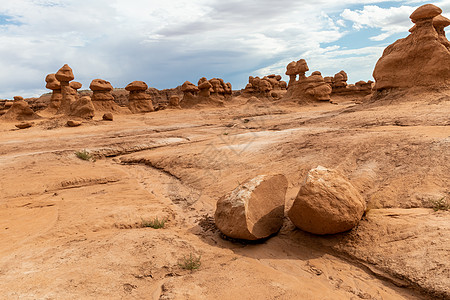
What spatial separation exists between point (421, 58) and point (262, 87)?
71.1ft

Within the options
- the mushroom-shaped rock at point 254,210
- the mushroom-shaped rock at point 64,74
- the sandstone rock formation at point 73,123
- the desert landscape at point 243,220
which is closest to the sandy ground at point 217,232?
the desert landscape at point 243,220

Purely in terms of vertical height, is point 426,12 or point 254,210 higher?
point 426,12

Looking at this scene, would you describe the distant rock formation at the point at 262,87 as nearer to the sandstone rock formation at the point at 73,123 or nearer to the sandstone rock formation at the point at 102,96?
the sandstone rock formation at the point at 102,96

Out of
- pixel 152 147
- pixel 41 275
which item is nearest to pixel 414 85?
pixel 152 147

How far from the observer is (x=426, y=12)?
10969 millimetres

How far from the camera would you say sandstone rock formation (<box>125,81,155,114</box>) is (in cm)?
2330

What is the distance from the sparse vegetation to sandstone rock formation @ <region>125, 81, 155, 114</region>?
882 inches

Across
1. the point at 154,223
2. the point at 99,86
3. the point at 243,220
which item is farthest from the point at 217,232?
the point at 99,86

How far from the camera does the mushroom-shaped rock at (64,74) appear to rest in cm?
1992

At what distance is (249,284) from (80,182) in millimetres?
5038

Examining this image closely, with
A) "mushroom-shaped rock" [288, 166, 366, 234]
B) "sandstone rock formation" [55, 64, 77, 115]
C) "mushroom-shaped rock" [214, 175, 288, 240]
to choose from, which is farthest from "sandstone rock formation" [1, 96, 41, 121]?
"mushroom-shaped rock" [288, 166, 366, 234]

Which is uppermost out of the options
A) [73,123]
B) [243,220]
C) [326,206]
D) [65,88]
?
[65,88]

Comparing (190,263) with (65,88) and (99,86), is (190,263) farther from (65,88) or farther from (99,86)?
(65,88)

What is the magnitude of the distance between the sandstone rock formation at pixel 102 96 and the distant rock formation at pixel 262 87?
17405 millimetres
